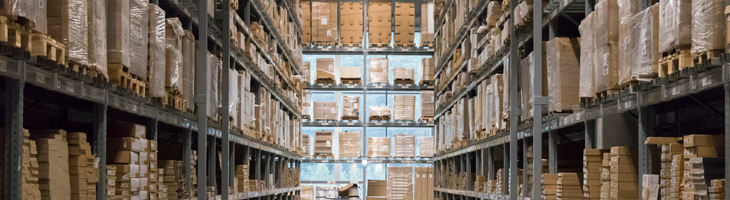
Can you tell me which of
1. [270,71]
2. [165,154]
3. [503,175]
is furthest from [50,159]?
[270,71]

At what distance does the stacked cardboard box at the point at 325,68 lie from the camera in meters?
18.4

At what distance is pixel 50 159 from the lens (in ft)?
13.4

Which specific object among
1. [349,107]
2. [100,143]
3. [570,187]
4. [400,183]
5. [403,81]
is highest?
[403,81]

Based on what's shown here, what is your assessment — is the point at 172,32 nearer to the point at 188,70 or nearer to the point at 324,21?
the point at 188,70

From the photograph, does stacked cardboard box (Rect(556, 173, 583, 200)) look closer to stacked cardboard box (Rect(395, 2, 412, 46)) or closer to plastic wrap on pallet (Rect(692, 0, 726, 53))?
plastic wrap on pallet (Rect(692, 0, 726, 53))

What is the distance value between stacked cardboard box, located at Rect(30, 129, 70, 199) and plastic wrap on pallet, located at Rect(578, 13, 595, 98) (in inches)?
159

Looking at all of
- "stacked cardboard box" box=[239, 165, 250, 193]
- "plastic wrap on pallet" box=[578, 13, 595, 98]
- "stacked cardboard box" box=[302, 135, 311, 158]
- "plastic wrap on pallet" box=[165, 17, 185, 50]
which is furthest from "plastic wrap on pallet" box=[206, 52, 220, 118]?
"stacked cardboard box" box=[302, 135, 311, 158]

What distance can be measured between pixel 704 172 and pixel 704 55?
26.7 inches

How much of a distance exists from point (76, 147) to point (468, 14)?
26.1 feet

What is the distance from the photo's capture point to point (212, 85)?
769cm

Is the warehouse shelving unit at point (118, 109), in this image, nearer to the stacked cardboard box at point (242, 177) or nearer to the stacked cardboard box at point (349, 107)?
the stacked cardboard box at point (242, 177)

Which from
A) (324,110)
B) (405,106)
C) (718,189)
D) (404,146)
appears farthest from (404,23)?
(718,189)

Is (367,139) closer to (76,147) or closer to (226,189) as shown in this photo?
(226,189)

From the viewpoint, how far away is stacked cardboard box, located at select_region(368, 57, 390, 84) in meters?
18.6
